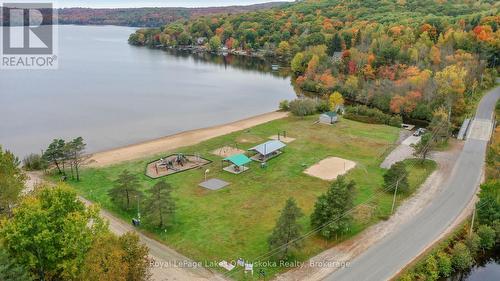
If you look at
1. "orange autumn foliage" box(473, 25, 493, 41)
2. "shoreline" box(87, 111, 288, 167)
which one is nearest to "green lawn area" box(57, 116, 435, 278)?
"shoreline" box(87, 111, 288, 167)

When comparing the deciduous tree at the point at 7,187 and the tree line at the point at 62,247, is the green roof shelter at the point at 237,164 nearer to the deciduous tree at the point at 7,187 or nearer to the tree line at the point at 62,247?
the deciduous tree at the point at 7,187

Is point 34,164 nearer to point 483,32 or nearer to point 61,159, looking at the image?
point 61,159

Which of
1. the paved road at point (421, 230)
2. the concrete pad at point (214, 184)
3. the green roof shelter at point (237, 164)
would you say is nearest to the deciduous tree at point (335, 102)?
the paved road at point (421, 230)

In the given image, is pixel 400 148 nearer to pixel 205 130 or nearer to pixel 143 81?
pixel 205 130

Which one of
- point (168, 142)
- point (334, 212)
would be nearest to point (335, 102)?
point (168, 142)

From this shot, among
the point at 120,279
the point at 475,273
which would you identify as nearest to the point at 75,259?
the point at 120,279

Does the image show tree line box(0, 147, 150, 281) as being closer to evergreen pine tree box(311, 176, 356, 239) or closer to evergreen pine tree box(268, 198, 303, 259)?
evergreen pine tree box(268, 198, 303, 259)
